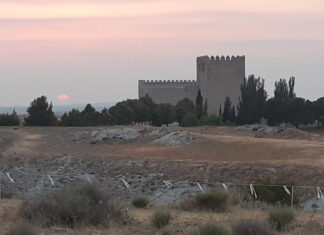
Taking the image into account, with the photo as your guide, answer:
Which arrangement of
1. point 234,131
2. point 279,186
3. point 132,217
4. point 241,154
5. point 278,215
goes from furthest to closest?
point 234,131 → point 241,154 → point 279,186 → point 132,217 → point 278,215

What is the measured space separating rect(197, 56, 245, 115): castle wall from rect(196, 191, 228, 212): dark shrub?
88892mm

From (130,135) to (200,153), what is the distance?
44.2 ft

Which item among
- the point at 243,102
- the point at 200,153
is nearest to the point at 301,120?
the point at 243,102

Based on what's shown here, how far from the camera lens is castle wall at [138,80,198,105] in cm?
11694

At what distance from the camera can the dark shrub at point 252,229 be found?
12.1 metres

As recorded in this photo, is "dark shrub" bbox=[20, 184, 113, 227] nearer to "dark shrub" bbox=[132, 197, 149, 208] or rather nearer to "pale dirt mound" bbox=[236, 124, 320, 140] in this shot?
"dark shrub" bbox=[132, 197, 149, 208]

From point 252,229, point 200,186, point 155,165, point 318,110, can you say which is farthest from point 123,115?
point 252,229

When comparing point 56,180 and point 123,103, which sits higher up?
point 123,103

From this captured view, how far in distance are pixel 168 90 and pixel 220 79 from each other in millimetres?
12257

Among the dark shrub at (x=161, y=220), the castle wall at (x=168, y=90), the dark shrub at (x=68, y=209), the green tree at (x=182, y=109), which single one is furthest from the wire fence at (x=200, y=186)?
the castle wall at (x=168, y=90)

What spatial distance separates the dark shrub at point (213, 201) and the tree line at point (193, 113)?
5815 cm

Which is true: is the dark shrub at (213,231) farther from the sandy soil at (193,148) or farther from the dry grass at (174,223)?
the sandy soil at (193,148)

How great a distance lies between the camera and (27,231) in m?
11.9

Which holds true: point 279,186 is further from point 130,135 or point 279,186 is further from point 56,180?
point 130,135
